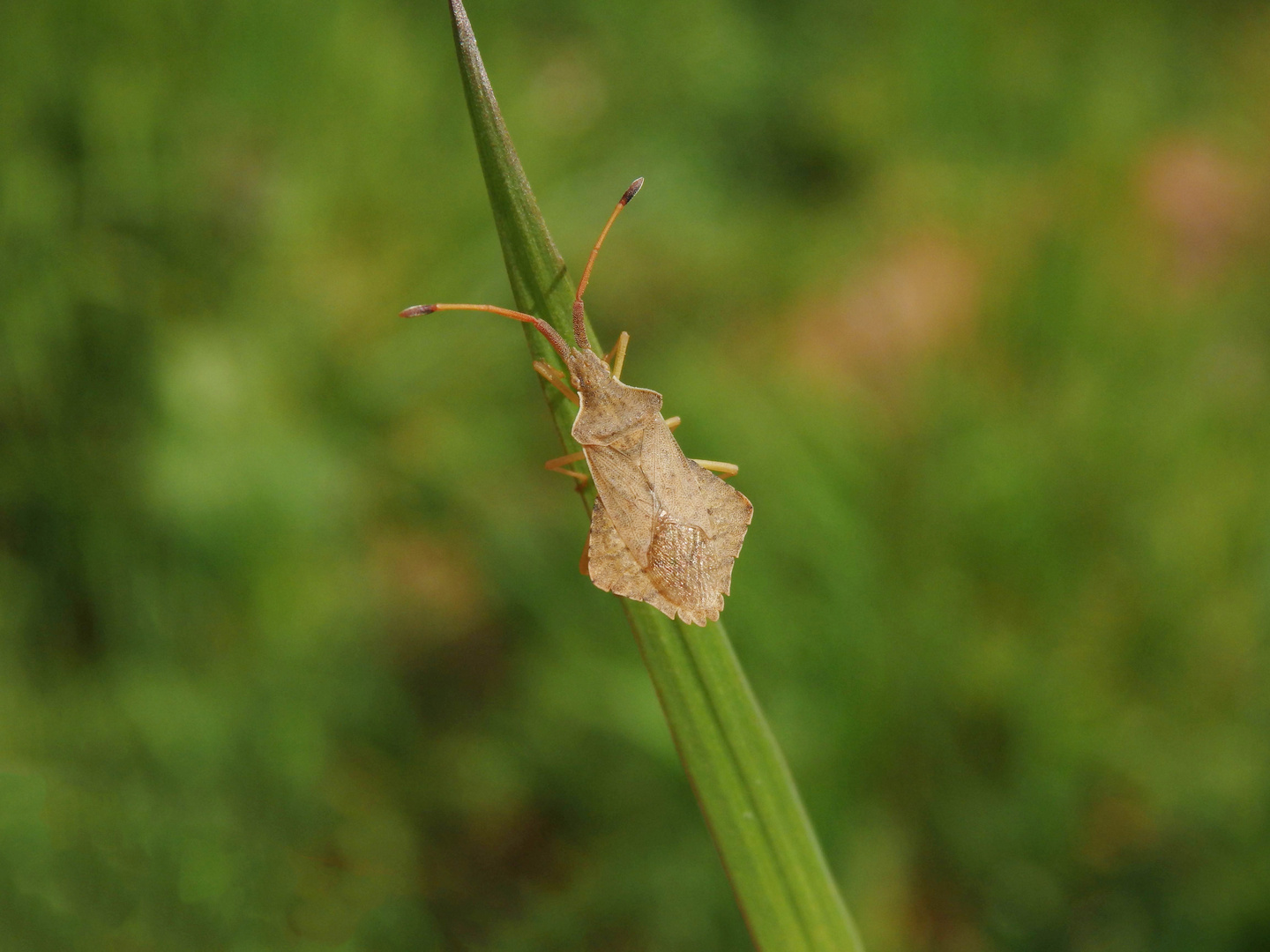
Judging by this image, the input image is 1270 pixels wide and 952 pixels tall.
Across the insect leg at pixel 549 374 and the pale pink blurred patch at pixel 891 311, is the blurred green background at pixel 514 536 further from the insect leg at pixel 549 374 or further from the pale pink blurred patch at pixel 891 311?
the insect leg at pixel 549 374

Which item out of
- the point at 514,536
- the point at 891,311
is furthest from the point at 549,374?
the point at 891,311

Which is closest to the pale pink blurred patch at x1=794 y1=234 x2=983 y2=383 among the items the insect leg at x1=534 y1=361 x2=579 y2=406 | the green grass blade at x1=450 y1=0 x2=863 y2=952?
the insect leg at x1=534 y1=361 x2=579 y2=406

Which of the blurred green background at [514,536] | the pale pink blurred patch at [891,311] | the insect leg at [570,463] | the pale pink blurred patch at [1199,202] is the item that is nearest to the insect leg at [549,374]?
the insect leg at [570,463]

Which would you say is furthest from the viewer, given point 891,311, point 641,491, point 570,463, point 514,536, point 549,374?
point 891,311

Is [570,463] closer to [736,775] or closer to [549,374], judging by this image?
[549,374]

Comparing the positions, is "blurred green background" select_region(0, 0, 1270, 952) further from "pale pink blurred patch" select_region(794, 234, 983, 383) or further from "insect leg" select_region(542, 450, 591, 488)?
"insect leg" select_region(542, 450, 591, 488)

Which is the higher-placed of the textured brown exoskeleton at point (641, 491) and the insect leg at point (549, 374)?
the insect leg at point (549, 374)
